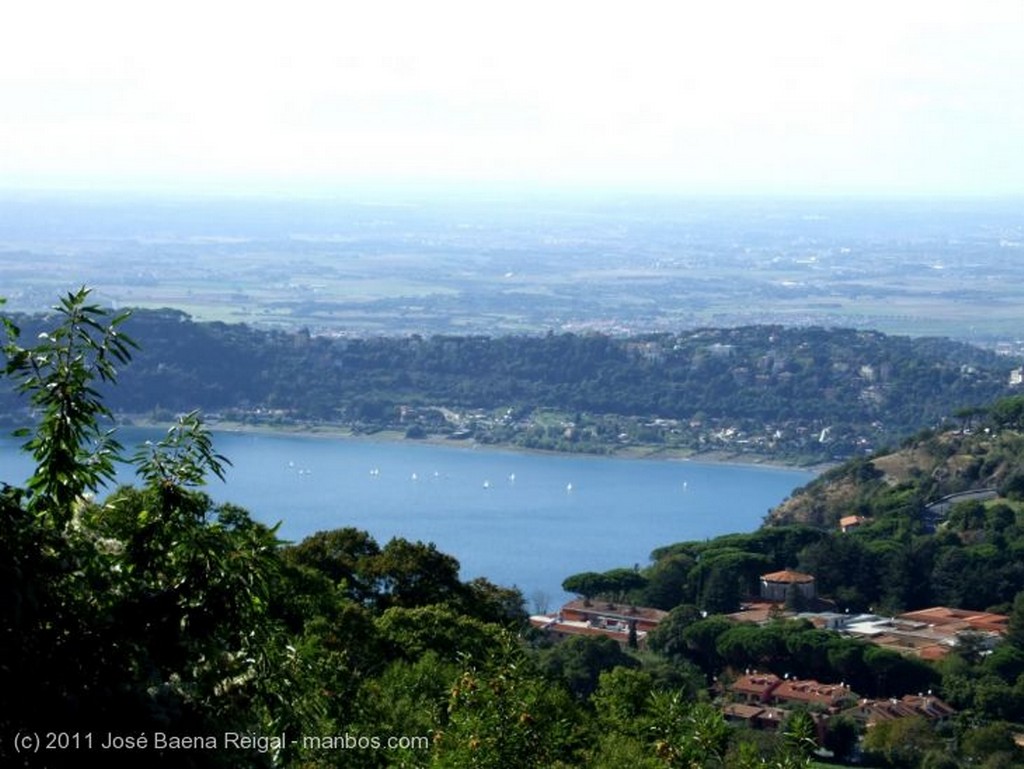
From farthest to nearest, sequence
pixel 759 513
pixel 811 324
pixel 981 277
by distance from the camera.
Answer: pixel 981 277, pixel 811 324, pixel 759 513

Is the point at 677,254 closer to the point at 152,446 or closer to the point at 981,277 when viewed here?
the point at 981,277

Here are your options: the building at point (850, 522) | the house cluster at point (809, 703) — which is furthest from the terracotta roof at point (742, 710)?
the building at point (850, 522)

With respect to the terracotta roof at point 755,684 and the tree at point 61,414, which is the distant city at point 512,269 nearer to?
the terracotta roof at point 755,684

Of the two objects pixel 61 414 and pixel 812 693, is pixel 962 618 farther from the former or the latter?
pixel 61 414

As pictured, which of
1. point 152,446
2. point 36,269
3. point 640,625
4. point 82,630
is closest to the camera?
point 82,630

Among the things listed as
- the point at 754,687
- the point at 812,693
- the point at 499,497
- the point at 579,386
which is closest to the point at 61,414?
the point at 754,687

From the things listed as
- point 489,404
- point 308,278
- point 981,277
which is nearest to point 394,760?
point 489,404
